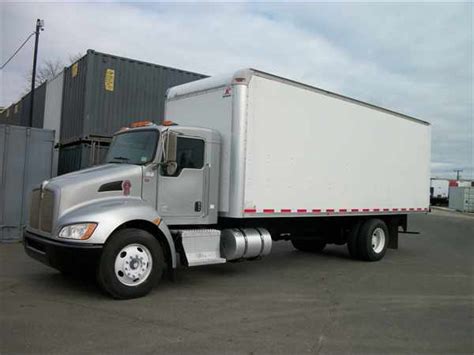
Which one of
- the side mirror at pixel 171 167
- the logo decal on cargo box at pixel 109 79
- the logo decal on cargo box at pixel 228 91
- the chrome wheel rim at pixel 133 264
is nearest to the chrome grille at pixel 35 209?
the chrome wheel rim at pixel 133 264

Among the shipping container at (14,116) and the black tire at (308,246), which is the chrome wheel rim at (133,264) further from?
the shipping container at (14,116)

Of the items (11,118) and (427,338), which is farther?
(11,118)

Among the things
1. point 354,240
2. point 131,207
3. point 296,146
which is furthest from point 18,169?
point 354,240

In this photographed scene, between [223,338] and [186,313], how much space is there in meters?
1.00

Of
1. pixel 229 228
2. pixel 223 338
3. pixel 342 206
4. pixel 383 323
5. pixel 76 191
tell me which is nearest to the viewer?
pixel 223 338

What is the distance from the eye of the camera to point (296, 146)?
27.3 ft

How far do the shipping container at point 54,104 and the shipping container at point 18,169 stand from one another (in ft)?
11.4

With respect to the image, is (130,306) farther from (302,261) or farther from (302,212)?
(302,261)

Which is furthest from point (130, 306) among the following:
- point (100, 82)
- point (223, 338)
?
Result: point (100, 82)

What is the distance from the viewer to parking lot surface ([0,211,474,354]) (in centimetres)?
466

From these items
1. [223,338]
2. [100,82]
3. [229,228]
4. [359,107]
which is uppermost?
[100,82]

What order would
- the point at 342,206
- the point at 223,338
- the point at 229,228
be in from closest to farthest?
1. the point at 223,338
2. the point at 229,228
3. the point at 342,206

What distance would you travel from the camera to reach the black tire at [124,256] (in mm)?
5961

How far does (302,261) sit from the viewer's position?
10.0 m
